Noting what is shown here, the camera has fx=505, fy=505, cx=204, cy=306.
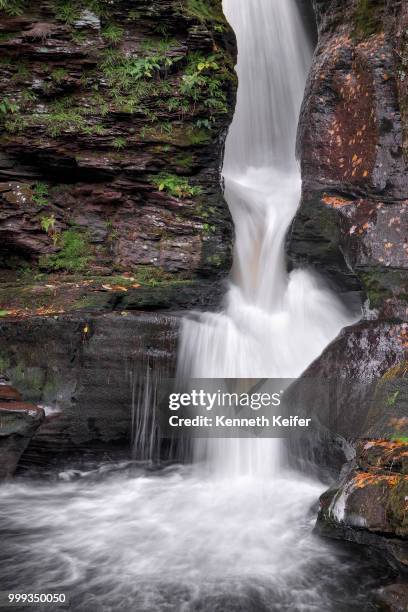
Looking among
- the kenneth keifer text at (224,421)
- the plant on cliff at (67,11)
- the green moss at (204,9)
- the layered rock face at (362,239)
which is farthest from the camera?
the green moss at (204,9)

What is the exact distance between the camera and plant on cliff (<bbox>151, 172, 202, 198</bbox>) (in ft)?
24.5

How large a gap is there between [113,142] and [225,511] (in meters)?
5.26

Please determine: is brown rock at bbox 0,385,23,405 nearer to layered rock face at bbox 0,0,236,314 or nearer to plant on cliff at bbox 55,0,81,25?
layered rock face at bbox 0,0,236,314

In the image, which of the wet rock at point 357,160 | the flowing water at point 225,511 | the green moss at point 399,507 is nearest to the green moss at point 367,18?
the wet rock at point 357,160

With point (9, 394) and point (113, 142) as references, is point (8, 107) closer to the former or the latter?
point (113, 142)

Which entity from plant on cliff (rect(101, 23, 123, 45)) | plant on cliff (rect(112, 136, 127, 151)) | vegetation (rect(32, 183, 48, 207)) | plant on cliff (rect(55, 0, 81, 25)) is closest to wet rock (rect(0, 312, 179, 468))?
vegetation (rect(32, 183, 48, 207))

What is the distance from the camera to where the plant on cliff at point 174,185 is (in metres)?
7.48

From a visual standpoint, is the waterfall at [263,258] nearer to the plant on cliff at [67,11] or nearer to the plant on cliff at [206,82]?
the plant on cliff at [206,82]

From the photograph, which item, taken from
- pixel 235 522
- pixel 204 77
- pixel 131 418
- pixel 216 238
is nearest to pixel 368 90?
pixel 204 77

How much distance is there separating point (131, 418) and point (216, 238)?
2.95 m

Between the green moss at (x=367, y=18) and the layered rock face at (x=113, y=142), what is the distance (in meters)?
2.09

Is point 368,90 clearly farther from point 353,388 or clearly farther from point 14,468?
point 14,468

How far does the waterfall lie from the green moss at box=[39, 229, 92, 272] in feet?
6.56

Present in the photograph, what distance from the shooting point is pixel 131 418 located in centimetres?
613
